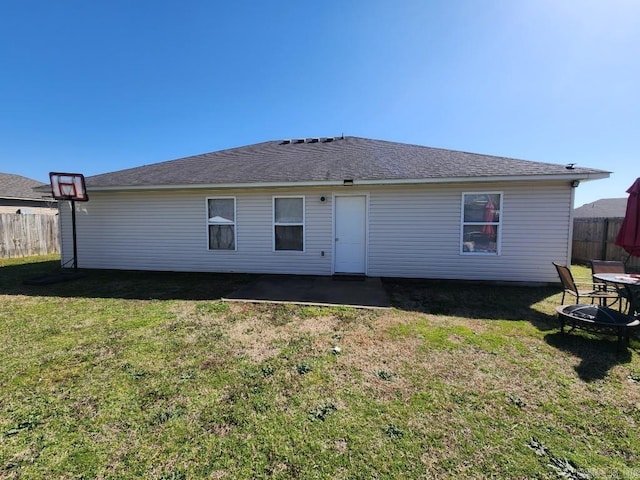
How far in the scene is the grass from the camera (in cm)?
197

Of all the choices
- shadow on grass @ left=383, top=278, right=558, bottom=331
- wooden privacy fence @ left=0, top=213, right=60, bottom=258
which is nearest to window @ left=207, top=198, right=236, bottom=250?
shadow on grass @ left=383, top=278, right=558, bottom=331

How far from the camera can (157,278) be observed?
810 cm

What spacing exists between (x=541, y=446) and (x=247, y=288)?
5.90 m

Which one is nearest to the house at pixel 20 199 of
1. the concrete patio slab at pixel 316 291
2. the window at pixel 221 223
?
the window at pixel 221 223

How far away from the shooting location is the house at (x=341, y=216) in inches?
279

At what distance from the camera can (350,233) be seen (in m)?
7.95

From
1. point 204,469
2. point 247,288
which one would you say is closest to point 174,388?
point 204,469

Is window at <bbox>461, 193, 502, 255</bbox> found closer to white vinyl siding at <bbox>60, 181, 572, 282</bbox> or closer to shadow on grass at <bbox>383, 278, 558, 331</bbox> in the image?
white vinyl siding at <bbox>60, 181, 572, 282</bbox>

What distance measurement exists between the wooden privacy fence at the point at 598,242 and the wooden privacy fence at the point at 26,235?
24887mm

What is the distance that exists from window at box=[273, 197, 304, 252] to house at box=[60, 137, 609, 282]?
30 mm

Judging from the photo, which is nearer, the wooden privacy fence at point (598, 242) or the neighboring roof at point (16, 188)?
the wooden privacy fence at point (598, 242)

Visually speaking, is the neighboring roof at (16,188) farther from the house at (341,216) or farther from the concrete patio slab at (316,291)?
the concrete patio slab at (316,291)

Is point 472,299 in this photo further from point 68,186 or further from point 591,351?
point 68,186

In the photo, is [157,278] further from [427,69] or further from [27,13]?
[427,69]
